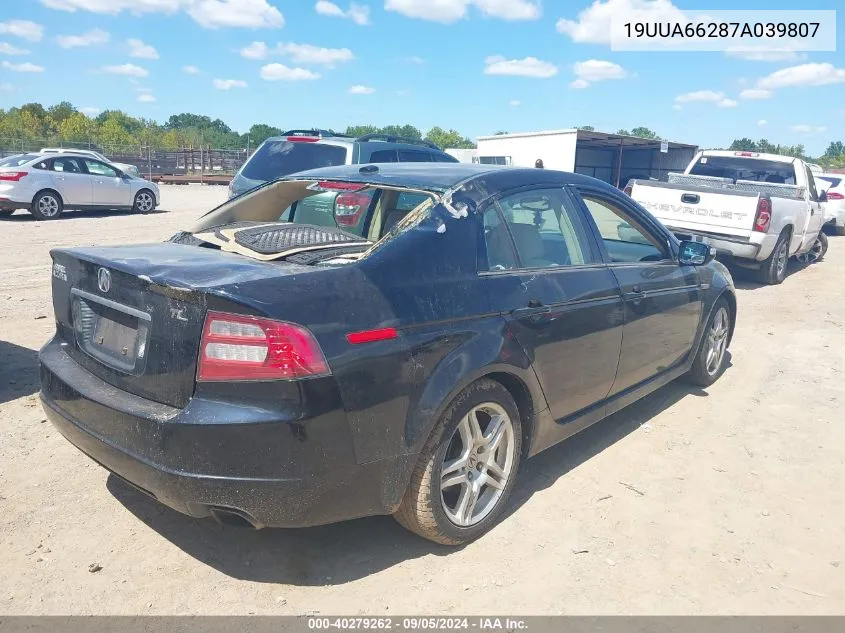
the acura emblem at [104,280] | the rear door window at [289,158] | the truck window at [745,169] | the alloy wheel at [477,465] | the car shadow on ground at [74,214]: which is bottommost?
the alloy wheel at [477,465]

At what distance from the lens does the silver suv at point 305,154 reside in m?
8.35

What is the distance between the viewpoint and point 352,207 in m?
3.87

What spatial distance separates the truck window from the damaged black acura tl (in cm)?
912

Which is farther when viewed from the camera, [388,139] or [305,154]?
[388,139]

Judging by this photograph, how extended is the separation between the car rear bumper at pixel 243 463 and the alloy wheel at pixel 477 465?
454 mm

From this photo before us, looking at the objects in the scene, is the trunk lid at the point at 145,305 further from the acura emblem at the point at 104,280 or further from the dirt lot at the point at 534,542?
the dirt lot at the point at 534,542

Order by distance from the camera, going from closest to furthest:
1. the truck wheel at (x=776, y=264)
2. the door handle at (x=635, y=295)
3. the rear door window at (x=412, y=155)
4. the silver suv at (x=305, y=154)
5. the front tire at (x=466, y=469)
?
the front tire at (x=466, y=469), the door handle at (x=635, y=295), the silver suv at (x=305, y=154), the rear door window at (x=412, y=155), the truck wheel at (x=776, y=264)

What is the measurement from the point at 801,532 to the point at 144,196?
17550mm

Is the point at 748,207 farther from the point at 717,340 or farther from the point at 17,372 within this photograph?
the point at 17,372

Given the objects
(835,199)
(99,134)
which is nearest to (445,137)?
(99,134)

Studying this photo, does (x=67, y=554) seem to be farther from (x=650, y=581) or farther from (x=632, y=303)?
(x=632, y=303)

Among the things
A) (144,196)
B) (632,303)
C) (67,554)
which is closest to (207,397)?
(67,554)

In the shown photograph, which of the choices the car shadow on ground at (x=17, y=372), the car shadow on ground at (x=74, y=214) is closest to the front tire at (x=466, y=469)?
the car shadow on ground at (x=17, y=372)

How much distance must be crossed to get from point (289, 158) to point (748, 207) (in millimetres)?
6242
